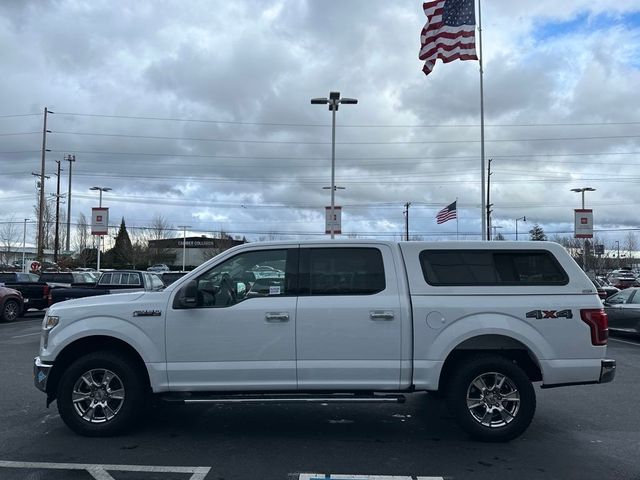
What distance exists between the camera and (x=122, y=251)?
7825 centimetres

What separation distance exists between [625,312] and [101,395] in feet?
44.2

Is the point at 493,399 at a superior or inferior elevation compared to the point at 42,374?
inferior

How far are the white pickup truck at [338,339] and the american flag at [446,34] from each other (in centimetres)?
1640

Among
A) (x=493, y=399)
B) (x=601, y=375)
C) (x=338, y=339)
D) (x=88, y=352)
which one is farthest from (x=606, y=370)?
(x=88, y=352)

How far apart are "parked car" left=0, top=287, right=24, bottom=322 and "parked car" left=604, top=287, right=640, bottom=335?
18295 millimetres

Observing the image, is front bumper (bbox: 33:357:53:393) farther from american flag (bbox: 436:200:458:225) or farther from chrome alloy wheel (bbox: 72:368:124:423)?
american flag (bbox: 436:200:458:225)

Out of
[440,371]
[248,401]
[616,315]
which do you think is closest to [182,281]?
[248,401]

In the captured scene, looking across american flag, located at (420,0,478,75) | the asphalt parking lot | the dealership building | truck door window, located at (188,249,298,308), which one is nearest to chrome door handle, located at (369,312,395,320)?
truck door window, located at (188,249,298,308)

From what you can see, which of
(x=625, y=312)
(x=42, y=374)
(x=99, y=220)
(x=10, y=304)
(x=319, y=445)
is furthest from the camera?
(x=99, y=220)

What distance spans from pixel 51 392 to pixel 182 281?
1844 millimetres

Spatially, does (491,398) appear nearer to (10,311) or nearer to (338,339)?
(338,339)

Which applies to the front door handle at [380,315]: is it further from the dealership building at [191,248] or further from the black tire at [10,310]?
the dealership building at [191,248]

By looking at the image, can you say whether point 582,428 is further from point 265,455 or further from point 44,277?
point 44,277

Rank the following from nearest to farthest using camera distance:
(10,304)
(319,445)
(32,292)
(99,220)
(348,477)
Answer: (348,477), (319,445), (10,304), (32,292), (99,220)
